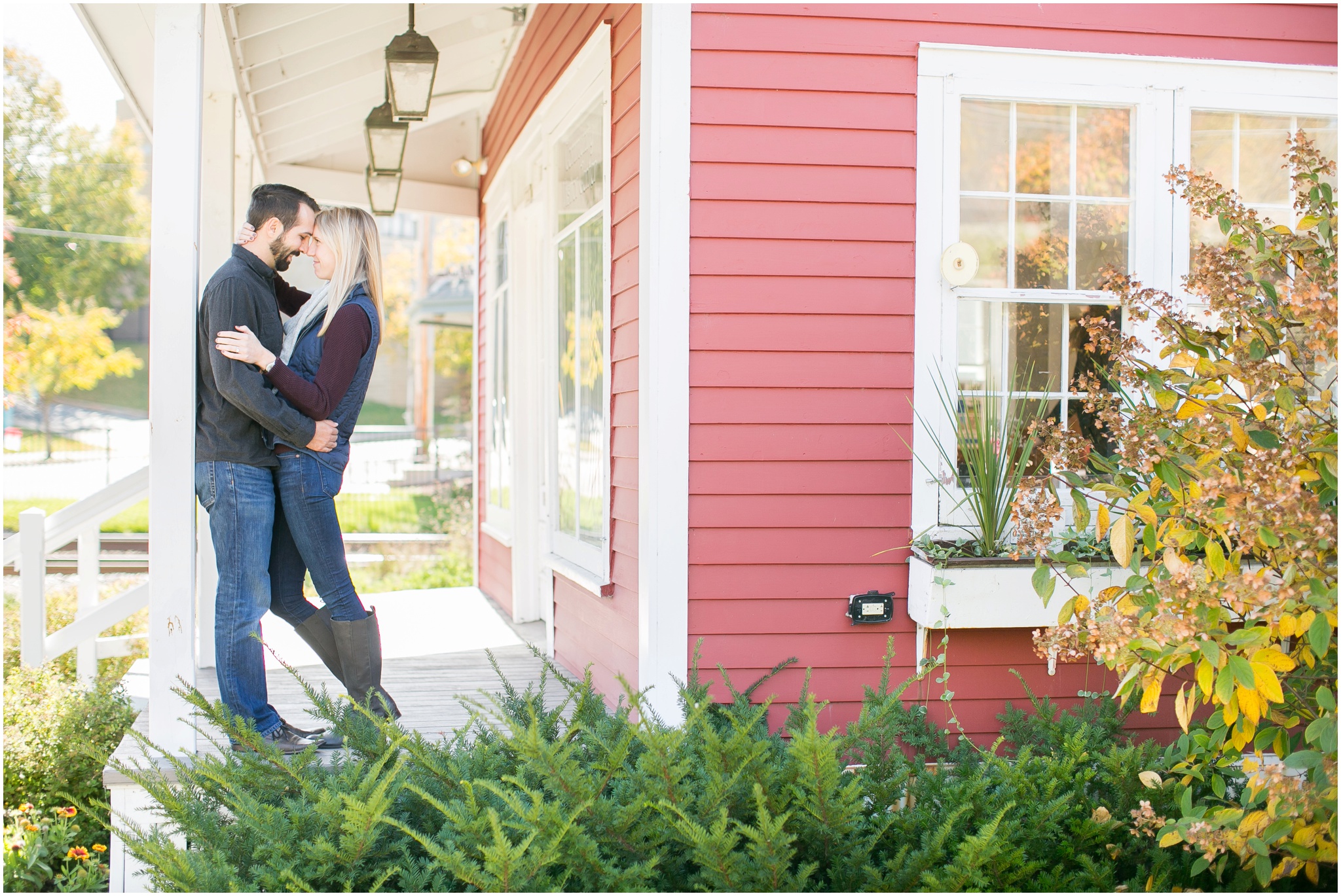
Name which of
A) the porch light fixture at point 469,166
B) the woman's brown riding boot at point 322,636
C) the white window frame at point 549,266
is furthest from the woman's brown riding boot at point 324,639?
the porch light fixture at point 469,166

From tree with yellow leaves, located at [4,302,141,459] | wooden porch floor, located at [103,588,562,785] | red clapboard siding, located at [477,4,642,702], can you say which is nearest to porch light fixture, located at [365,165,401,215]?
red clapboard siding, located at [477,4,642,702]

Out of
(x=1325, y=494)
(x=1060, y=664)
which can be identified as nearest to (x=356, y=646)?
(x=1060, y=664)

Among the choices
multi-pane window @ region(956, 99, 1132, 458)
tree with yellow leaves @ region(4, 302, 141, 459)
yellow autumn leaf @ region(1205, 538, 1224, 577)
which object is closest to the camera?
yellow autumn leaf @ region(1205, 538, 1224, 577)

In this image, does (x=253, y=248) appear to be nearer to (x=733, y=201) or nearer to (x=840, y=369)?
(x=733, y=201)

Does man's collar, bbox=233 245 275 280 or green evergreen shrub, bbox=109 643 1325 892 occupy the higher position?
man's collar, bbox=233 245 275 280

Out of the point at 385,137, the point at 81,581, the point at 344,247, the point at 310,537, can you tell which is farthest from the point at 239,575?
the point at 385,137

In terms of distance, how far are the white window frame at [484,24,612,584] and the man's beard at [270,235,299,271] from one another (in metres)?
1.09

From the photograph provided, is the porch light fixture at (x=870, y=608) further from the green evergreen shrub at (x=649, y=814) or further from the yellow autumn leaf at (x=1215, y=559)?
the yellow autumn leaf at (x=1215, y=559)

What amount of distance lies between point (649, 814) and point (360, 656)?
1131 millimetres

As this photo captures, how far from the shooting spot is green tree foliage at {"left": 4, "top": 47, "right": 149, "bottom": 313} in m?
16.1

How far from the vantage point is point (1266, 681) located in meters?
1.92

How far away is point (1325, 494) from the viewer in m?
2.01

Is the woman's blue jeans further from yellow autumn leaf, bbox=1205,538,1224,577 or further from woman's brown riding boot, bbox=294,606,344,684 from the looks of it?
yellow autumn leaf, bbox=1205,538,1224,577

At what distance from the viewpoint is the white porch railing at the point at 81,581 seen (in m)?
4.14
